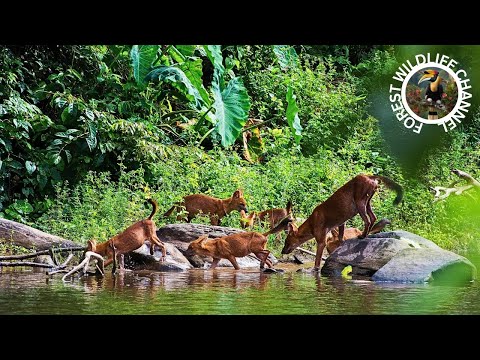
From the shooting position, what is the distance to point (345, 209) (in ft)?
23.0

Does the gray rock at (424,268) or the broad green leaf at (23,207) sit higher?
the broad green leaf at (23,207)

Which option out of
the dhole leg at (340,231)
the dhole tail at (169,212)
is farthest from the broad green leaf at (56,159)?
the dhole leg at (340,231)

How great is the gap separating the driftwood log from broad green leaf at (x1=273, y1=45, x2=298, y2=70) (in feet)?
7.42

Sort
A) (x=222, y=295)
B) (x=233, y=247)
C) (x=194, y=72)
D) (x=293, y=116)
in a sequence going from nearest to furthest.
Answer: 1. (x=222, y=295)
2. (x=233, y=247)
3. (x=194, y=72)
4. (x=293, y=116)

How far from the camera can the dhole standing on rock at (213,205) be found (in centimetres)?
831

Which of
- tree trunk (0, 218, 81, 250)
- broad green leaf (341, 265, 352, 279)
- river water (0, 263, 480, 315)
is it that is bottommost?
river water (0, 263, 480, 315)

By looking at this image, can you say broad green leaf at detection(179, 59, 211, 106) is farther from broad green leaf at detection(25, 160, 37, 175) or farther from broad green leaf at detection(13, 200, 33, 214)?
broad green leaf at detection(13, 200, 33, 214)

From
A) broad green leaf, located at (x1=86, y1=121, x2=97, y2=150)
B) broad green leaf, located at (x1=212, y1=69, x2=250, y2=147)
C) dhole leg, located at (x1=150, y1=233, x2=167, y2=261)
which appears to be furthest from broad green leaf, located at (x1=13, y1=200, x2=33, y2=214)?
dhole leg, located at (x1=150, y1=233, x2=167, y2=261)

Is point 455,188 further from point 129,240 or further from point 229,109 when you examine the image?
point 129,240

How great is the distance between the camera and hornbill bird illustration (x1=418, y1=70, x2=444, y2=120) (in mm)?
6784

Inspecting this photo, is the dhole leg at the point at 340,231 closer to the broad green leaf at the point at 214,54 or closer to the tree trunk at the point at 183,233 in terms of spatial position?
the tree trunk at the point at 183,233

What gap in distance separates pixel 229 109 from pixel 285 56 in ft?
3.79

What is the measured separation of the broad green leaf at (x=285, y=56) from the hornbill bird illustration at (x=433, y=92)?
3120mm

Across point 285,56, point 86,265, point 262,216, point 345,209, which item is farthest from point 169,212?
point 285,56
